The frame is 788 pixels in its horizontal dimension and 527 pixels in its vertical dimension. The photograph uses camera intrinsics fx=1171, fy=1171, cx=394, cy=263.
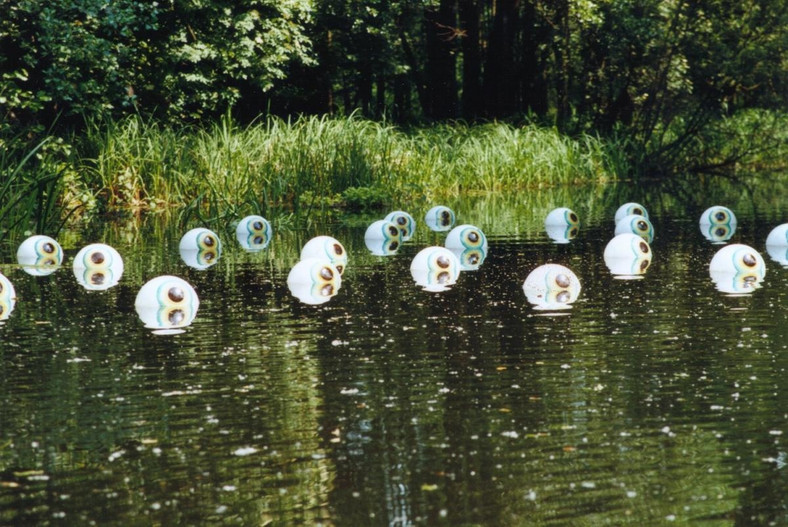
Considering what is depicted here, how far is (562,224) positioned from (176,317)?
7.18 metres

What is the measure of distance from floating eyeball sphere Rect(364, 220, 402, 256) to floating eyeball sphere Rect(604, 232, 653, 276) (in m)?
2.85

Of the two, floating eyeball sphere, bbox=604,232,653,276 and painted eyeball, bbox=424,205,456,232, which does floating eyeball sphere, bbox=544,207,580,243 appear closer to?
painted eyeball, bbox=424,205,456,232

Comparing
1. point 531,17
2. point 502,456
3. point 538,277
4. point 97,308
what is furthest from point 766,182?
point 502,456

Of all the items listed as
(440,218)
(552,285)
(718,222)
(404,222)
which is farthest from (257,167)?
(552,285)

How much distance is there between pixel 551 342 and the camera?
23.9 ft

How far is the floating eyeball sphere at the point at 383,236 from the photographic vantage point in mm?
13584

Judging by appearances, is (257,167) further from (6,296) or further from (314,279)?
(6,296)

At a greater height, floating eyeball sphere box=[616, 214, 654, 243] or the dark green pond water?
floating eyeball sphere box=[616, 214, 654, 243]

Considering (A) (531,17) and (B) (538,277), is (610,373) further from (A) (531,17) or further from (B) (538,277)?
(A) (531,17)

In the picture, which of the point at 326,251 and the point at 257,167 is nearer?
the point at 326,251

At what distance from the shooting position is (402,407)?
5703mm

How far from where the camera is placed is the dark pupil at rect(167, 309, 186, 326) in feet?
27.4

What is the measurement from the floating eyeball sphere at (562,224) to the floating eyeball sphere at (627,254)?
100 inches

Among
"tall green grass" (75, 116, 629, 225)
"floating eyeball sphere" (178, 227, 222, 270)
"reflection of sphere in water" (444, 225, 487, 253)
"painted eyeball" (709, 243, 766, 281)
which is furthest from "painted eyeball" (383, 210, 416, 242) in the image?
"painted eyeball" (709, 243, 766, 281)
